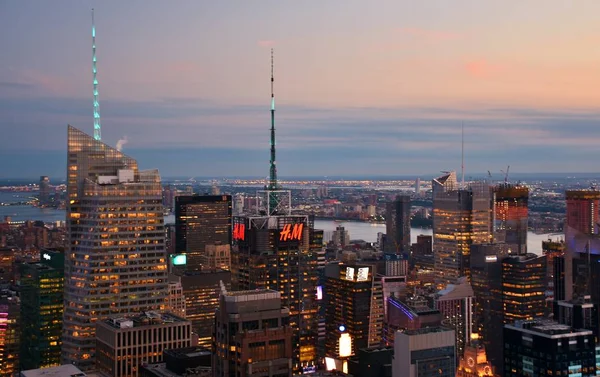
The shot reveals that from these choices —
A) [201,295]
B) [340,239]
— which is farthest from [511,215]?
[201,295]

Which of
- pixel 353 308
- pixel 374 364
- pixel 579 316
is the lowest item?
pixel 353 308

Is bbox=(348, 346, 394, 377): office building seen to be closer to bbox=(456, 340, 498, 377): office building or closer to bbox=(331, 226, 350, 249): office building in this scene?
bbox=(456, 340, 498, 377): office building

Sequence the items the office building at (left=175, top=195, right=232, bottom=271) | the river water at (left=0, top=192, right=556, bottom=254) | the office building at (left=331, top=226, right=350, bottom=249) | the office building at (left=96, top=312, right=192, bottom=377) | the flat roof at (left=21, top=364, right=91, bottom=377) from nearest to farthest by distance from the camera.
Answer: the flat roof at (left=21, top=364, right=91, bottom=377) < the office building at (left=96, top=312, right=192, bottom=377) < the river water at (left=0, top=192, right=556, bottom=254) < the office building at (left=175, top=195, right=232, bottom=271) < the office building at (left=331, top=226, right=350, bottom=249)

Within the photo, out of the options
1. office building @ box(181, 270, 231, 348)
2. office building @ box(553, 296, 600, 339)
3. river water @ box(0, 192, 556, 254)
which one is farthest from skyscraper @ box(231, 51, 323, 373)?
river water @ box(0, 192, 556, 254)

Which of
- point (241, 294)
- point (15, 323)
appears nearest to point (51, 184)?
point (15, 323)

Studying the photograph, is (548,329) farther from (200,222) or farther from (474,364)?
(200,222)
